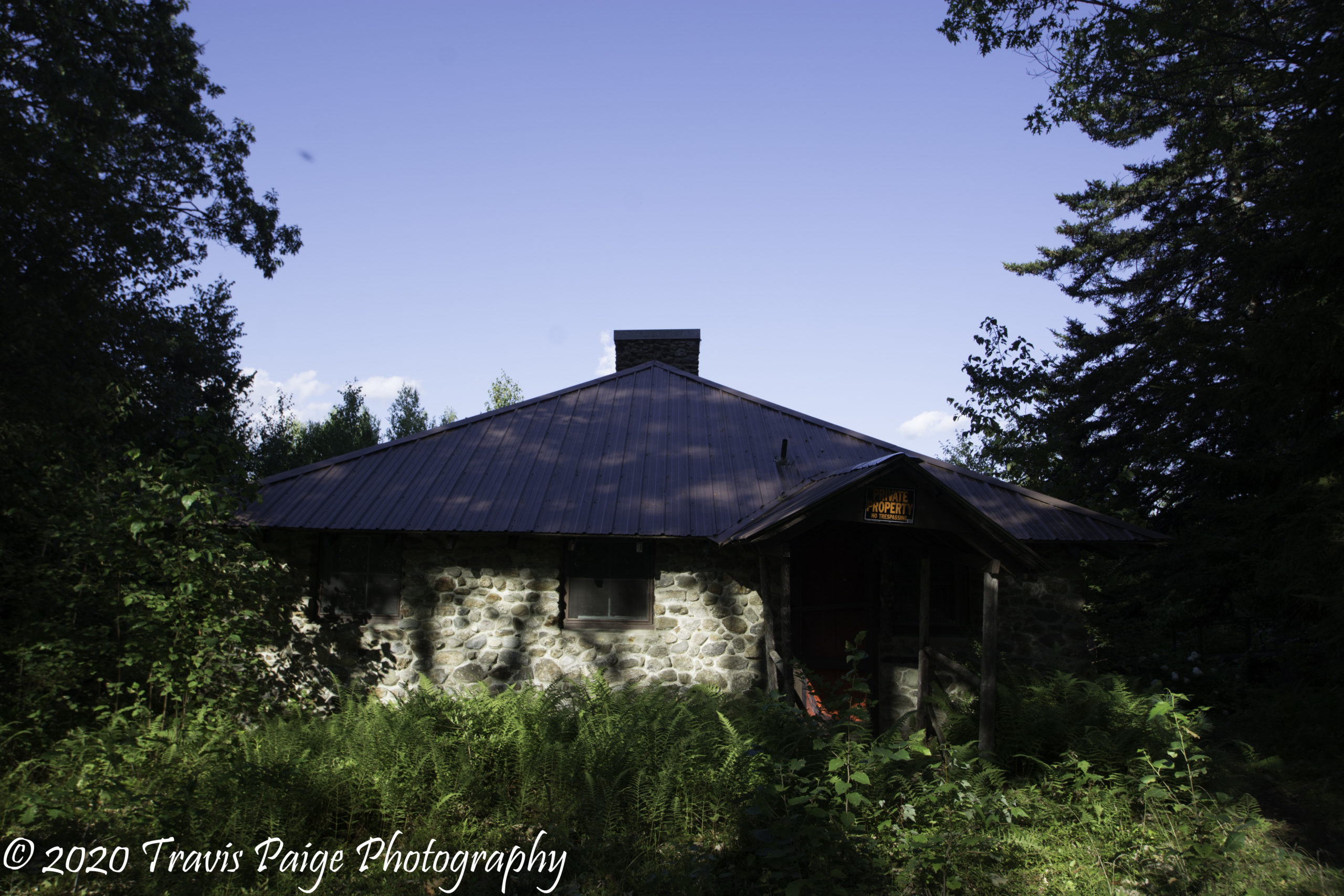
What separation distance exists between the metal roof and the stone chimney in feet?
6.65

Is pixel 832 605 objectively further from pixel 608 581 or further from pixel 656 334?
pixel 656 334

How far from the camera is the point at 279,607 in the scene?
7.69 meters

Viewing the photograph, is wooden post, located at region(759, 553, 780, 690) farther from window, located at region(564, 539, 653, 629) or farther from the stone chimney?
the stone chimney

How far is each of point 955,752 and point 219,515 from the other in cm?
692

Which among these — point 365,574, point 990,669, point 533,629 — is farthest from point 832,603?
point 365,574

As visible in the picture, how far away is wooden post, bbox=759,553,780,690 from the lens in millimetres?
7559

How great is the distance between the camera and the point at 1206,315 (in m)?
16.1

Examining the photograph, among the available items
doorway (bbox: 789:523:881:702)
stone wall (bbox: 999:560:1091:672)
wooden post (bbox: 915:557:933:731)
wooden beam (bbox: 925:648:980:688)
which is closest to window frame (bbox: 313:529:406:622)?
doorway (bbox: 789:523:881:702)

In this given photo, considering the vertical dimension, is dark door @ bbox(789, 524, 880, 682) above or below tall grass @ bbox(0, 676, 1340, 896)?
above

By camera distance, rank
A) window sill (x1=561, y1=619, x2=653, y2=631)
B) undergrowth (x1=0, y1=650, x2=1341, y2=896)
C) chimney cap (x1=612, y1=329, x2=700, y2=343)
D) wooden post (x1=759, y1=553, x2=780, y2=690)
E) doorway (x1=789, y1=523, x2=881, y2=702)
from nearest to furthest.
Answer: undergrowth (x1=0, y1=650, x2=1341, y2=896), wooden post (x1=759, y1=553, x2=780, y2=690), window sill (x1=561, y1=619, x2=653, y2=631), doorway (x1=789, y1=523, x2=881, y2=702), chimney cap (x1=612, y1=329, x2=700, y2=343)

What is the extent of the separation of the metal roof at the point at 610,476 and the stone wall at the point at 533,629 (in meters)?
0.50

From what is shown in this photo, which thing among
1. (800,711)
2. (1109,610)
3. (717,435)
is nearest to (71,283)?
(717,435)

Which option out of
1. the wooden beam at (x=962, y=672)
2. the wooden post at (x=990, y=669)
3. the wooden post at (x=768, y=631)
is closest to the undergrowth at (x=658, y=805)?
the wooden post at (x=990, y=669)

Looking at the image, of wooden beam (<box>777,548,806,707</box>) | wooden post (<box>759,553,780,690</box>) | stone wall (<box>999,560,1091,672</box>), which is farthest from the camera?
stone wall (<box>999,560,1091,672</box>)
